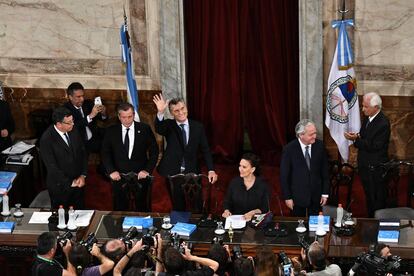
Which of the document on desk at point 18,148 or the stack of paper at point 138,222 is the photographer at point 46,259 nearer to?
the stack of paper at point 138,222

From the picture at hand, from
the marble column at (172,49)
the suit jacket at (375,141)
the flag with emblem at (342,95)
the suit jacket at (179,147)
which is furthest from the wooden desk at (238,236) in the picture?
the marble column at (172,49)

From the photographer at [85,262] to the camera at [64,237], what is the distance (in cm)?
44

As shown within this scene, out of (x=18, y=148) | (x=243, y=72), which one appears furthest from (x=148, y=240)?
(x=243, y=72)

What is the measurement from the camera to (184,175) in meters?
9.23

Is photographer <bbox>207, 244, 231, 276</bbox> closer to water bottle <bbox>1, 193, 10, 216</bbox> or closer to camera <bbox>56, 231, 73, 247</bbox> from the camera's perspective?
camera <bbox>56, 231, 73, 247</bbox>

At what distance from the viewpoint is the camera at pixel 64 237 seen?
7916mm

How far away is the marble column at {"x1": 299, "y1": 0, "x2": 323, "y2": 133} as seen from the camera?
10.7 m

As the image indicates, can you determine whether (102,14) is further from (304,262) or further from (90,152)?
(304,262)

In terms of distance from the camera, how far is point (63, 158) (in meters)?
9.47

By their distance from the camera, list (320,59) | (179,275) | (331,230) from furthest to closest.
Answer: (320,59) < (331,230) < (179,275)

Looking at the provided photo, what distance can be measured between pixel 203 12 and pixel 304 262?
4509 millimetres

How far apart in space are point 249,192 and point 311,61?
2.73m

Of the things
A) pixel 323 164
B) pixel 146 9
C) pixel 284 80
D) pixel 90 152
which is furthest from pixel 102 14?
pixel 323 164

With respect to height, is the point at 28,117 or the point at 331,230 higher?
the point at 28,117
